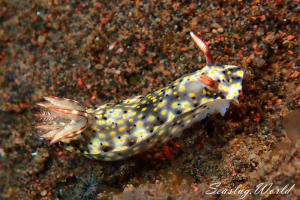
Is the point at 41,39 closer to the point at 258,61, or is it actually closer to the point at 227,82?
the point at 227,82

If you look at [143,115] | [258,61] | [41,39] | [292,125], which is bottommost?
[292,125]

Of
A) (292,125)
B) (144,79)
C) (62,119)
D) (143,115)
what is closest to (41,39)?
(62,119)

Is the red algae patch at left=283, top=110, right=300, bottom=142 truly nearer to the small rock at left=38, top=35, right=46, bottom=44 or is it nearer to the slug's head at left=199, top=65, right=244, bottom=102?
the slug's head at left=199, top=65, right=244, bottom=102

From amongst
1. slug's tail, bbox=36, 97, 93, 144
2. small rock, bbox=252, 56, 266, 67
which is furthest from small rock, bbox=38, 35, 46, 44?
small rock, bbox=252, 56, 266, 67

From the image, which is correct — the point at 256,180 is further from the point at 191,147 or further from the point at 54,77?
the point at 54,77

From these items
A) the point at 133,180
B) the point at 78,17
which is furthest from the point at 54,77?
the point at 133,180

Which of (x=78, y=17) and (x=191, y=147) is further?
(x=78, y=17)

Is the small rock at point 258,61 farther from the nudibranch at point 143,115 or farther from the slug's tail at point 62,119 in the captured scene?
the slug's tail at point 62,119
